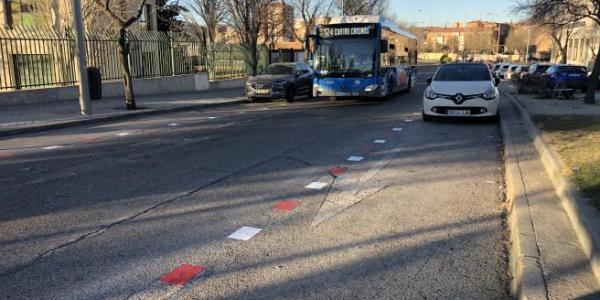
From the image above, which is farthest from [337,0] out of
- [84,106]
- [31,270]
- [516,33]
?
[516,33]

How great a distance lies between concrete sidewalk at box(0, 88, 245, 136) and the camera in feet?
42.0

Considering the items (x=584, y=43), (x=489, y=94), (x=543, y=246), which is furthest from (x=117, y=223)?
(x=584, y=43)

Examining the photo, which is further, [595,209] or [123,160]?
[123,160]

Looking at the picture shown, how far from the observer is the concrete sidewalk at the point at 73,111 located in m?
12.8

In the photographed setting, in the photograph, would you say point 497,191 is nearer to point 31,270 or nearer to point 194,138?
point 31,270

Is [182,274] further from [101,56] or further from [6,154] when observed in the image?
[101,56]

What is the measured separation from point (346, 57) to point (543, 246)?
14411 mm

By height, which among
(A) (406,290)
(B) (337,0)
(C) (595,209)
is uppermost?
(B) (337,0)

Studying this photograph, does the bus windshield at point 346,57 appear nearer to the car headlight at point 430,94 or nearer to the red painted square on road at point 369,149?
the car headlight at point 430,94

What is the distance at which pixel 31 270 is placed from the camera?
4082mm

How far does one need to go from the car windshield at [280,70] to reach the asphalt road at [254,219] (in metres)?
11.0

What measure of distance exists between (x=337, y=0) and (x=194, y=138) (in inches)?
1387

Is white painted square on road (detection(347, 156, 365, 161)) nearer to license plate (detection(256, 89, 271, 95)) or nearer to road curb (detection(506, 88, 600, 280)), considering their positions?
road curb (detection(506, 88, 600, 280))

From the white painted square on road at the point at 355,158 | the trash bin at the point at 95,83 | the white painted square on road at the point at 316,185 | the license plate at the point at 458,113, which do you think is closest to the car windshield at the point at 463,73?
the license plate at the point at 458,113
